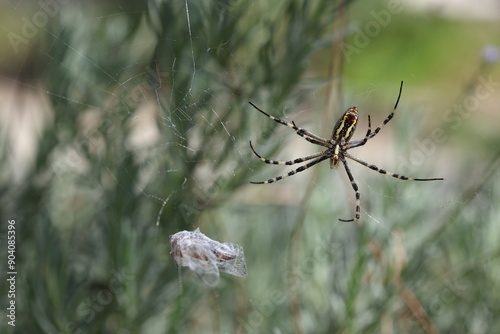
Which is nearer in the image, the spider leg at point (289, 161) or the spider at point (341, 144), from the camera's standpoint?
the spider leg at point (289, 161)

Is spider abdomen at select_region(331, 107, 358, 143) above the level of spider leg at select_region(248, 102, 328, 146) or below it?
above

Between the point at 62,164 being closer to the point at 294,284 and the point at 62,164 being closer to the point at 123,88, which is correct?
A: the point at 123,88

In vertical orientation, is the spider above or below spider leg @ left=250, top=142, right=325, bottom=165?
above

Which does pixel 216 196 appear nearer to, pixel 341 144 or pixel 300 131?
pixel 300 131

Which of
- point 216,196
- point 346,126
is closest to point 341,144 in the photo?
point 346,126

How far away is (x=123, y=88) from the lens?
104 cm

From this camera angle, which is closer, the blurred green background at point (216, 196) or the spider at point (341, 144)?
the blurred green background at point (216, 196)

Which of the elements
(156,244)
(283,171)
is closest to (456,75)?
(283,171)

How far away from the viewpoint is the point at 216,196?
108 centimetres

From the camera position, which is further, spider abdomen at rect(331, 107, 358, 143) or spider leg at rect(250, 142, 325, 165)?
spider abdomen at rect(331, 107, 358, 143)

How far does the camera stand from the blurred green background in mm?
1013

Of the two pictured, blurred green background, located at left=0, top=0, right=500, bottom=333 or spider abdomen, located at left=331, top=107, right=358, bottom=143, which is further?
spider abdomen, located at left=331, top=107, right=358, bottom=143

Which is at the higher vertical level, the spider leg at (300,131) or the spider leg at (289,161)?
the spider leg at (300,131)

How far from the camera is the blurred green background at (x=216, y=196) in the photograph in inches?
39.9
